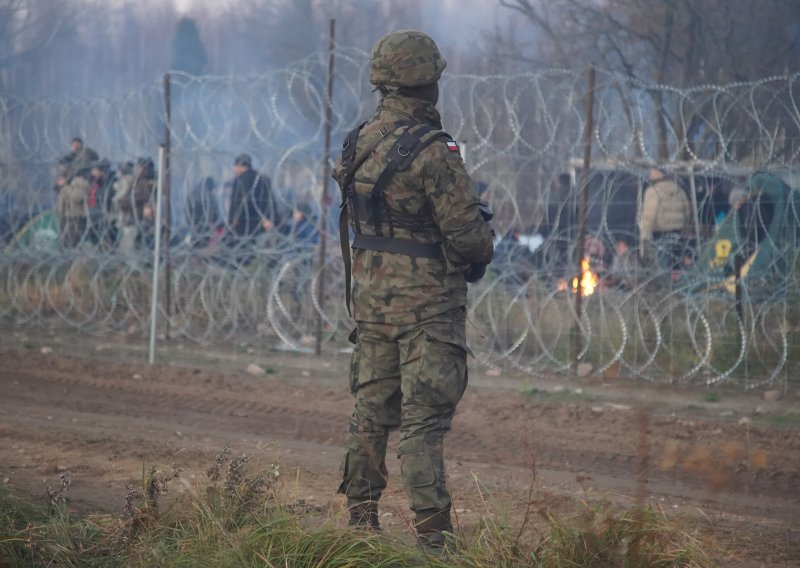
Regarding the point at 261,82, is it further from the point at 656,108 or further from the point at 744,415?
the point at 744,415

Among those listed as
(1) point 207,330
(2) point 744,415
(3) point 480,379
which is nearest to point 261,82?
(1) point 207,330

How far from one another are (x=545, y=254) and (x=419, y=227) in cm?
498

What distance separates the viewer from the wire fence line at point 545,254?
782 centimetres

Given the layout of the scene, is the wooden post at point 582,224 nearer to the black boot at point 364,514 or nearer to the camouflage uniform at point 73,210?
the black boot at point 364,514

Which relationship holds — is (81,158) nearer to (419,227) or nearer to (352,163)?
(352,163)

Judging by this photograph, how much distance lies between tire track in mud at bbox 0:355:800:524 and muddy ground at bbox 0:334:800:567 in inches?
0.6

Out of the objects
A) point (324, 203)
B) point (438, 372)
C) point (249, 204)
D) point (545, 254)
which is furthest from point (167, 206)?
point (438, 372)

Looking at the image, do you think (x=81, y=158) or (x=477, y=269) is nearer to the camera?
(x=477, y=269)

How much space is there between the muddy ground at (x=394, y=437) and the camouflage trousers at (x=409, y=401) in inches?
8.5

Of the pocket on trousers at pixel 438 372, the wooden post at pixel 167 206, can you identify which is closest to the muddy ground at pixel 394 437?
the pocket on trousers at pixel 438 372

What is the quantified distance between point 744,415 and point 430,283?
423 centimetres

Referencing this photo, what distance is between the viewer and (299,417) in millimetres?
7324

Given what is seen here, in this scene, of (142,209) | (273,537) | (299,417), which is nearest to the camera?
(273,537)

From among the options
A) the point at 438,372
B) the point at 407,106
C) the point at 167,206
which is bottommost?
the point at 438,372
